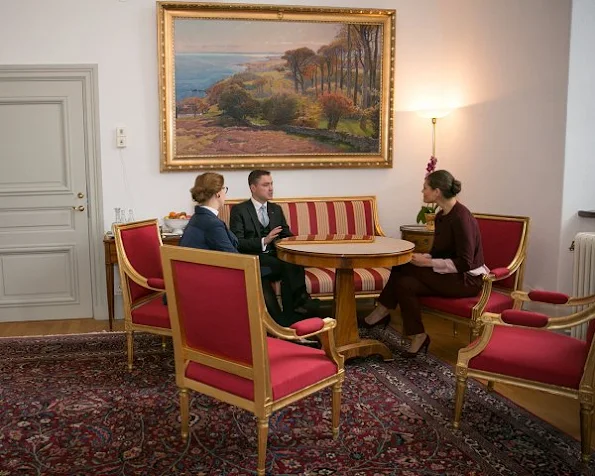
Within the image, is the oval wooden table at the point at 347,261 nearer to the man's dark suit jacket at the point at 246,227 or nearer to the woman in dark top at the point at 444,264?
the woman in dark top at the point at 444,264

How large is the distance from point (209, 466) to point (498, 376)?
1515 mm

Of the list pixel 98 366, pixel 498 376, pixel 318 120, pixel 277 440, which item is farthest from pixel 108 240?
pixel 498 376

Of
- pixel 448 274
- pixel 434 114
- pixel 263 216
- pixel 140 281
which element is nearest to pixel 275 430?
pixel 140 281

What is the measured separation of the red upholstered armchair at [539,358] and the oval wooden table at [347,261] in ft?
2.96

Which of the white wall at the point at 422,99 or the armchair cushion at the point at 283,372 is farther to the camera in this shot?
the white wall at the point at 422,99

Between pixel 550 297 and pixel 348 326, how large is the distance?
1450 millimetres

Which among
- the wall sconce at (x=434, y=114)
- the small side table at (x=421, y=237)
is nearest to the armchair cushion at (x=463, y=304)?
the small side table at (x=421, y=237)

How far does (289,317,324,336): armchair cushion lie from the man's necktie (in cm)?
229

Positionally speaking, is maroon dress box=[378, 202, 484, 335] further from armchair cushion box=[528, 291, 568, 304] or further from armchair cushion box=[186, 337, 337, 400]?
armchair cushion box=[186, 337, 337, 400]

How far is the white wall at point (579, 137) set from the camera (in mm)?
4738

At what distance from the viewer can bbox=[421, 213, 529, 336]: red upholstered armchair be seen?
4.30 m

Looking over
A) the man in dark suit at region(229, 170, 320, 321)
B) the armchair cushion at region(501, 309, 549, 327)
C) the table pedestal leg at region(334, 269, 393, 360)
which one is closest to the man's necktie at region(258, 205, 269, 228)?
the man in dark suit at region(229, 170, 320, 321)

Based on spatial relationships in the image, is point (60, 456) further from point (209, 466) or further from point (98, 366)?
point (98, 366)

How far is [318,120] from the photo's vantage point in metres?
6.11
